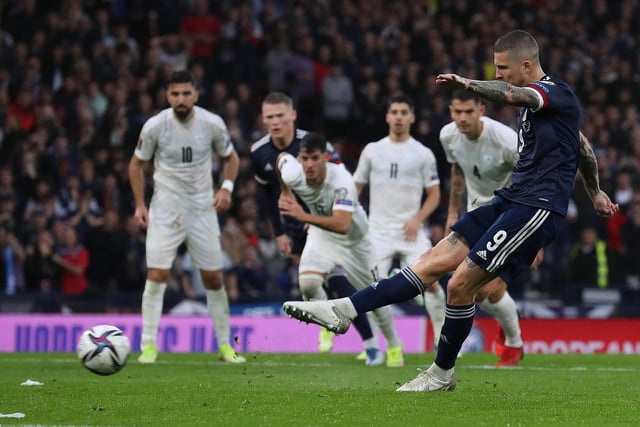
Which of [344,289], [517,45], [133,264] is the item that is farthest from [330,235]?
[133,264]

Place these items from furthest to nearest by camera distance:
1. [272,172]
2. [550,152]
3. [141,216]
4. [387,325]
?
[272,172]
[141,216]
[387,325]
[550,152]

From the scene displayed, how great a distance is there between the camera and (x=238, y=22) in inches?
915

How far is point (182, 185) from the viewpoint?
42.5 ft

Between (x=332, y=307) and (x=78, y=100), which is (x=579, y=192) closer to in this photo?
(x=78, y=100)

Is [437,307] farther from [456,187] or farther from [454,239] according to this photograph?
[454,239]

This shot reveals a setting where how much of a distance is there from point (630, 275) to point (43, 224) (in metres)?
9.69

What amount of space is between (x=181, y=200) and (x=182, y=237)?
0.41 metres

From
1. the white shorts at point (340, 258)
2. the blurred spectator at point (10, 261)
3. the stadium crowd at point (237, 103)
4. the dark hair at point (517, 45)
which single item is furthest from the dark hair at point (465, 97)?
the blurred spectator at point (10, 261)

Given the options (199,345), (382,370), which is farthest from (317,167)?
(199,345)

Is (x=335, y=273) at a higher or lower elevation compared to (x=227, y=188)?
lower

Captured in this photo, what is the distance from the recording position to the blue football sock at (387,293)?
338 inches

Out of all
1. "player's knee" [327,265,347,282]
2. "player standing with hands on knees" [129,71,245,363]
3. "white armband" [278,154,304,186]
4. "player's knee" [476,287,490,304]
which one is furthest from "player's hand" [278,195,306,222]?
"player standing with hands on knees" [129,71,245,363]

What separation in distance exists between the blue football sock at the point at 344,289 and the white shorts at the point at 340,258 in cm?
15

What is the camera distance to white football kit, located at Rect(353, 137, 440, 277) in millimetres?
14086
